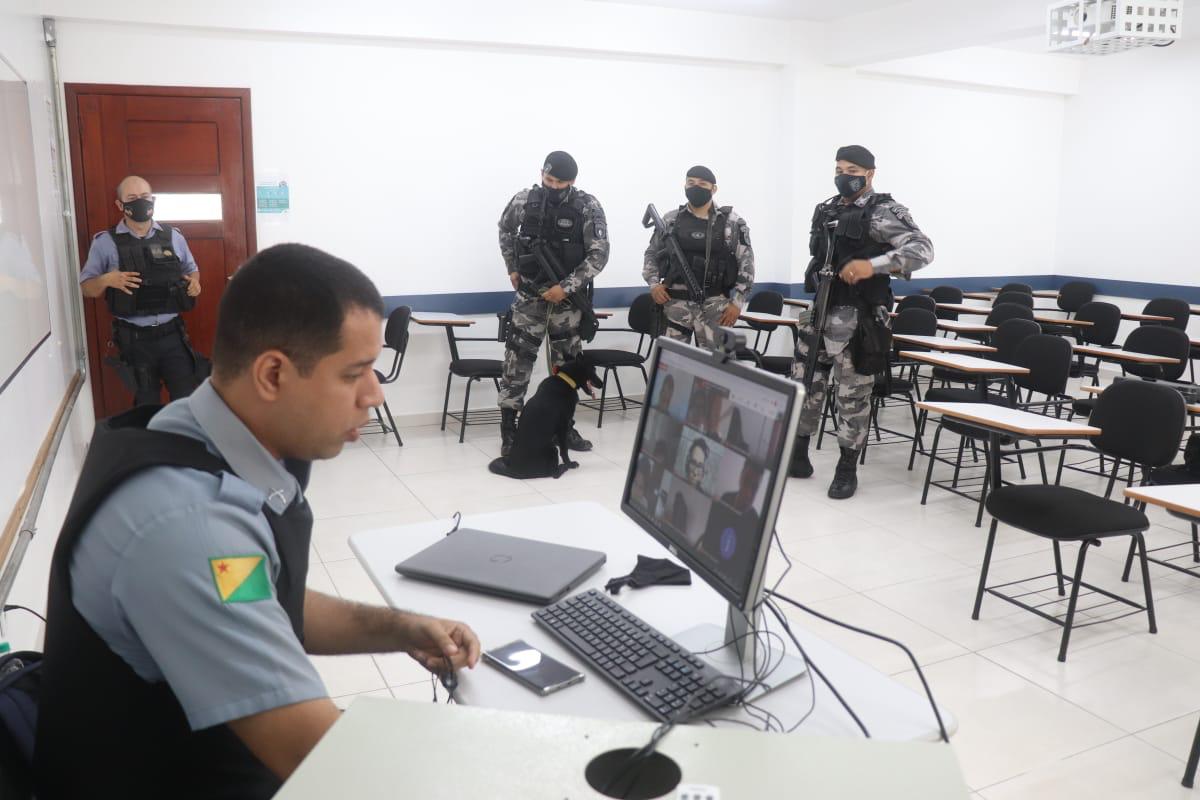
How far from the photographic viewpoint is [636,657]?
54.7 inches

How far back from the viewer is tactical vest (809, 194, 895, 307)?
15.5 ft

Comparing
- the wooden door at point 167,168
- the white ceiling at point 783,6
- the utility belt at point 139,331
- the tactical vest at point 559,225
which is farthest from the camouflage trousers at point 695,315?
the utility belt at point 139,331

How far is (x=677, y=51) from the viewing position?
672 cm

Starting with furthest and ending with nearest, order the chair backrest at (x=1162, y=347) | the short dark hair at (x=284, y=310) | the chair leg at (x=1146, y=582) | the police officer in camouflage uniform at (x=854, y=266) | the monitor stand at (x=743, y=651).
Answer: the chair backrest at (x=1162, y=347), the police officer in camouflage uniform at (x=854, y=266), the chair leg at (x=1146, y=582), the monitor stand at (x=743, y=651), the short dark hair at (x=284, y=310)

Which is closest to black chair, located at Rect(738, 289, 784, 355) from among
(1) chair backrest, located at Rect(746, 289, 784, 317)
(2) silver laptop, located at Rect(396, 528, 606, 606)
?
(1) chair backrest, located at Rect(746, 289, 784, 317)

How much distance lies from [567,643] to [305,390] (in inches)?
23.3

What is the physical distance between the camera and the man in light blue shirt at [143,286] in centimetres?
490

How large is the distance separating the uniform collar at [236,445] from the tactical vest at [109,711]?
0.04 metres

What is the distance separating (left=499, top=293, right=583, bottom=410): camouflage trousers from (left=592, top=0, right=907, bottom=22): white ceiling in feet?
8.14

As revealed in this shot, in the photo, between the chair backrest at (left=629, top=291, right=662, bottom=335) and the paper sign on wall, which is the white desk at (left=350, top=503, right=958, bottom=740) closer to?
the paper sign on wall

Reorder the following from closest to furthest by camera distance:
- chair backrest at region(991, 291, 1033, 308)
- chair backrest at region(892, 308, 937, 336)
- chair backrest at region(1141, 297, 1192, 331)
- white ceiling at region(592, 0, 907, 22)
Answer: chair backrest at region(892, 308, 937, 336) → white ceiling at region(592, 0, 907, 22) → chair backrest at region(1141, 297, 1192, 331) → chair backrest at region(991, 291, 1033, 308)

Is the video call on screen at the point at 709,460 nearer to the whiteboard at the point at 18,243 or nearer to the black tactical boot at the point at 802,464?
the whiteboard at the point at 18,243

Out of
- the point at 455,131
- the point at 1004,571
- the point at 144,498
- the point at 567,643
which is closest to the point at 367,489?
the point at 455,131

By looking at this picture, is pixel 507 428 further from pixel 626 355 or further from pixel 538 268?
pixel 626 355
